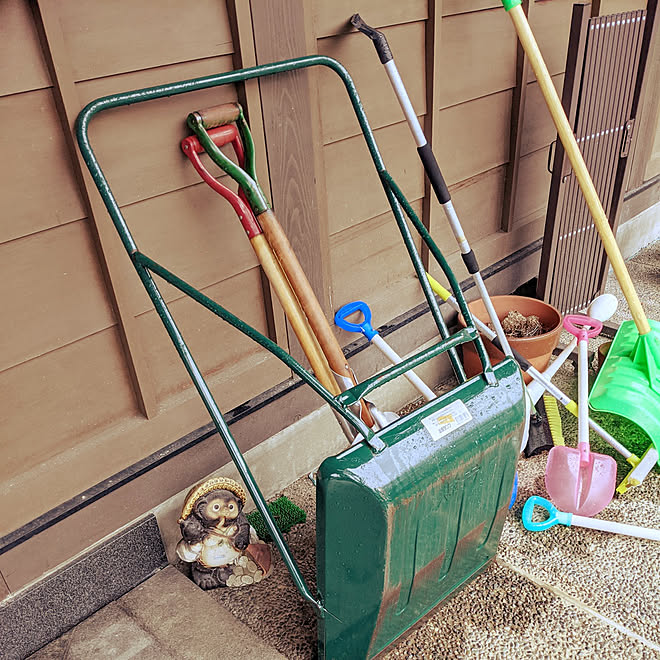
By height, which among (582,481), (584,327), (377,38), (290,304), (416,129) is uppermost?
(377,38)

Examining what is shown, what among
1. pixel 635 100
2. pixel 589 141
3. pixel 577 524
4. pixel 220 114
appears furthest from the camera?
pixel 635 100

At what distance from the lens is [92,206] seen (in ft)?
4.34

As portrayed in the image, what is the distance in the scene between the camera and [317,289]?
186 cm

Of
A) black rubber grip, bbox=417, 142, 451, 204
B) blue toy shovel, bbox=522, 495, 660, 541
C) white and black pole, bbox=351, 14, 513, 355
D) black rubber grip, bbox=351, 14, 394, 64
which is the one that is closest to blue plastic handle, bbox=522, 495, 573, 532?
blue toy shovel, bbox=522, 495, 660, 541

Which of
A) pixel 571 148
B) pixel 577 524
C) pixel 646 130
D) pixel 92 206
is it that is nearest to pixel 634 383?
pixel 577 524

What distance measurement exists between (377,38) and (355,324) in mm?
779

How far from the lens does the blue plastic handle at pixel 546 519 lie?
5.81ft

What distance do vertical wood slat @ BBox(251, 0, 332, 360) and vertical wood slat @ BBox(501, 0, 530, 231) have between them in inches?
38.5

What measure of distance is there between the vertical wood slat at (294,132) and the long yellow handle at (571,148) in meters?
Answer: 0.67

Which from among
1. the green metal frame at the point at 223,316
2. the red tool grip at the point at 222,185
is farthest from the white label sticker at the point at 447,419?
the red tool grip at the point at 222,185

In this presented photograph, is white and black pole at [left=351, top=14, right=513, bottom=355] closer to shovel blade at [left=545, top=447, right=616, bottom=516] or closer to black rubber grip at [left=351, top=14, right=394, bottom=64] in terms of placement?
black rubber grip at [left=351, top=14, right=394, bottom=64]

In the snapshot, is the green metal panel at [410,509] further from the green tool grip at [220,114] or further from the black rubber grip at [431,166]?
the green tool grip at [220,114]

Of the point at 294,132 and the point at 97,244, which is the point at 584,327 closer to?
the point at 294,132

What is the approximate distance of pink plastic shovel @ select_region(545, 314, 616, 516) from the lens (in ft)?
5.82
